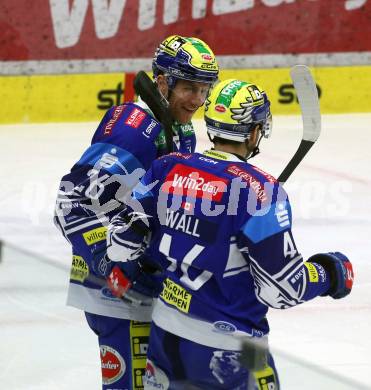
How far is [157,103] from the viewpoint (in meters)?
3.04

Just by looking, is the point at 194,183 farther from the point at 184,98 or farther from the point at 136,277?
the point at 184,98

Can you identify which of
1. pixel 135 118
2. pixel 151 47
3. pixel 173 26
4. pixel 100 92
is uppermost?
pixel 173 26

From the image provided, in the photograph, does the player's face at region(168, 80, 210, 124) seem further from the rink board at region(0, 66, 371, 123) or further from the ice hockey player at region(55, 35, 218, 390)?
the rink board at region(0, 66, 371, 123)

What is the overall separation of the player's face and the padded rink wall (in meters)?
4.99

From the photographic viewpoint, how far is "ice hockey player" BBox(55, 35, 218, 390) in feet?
9.74

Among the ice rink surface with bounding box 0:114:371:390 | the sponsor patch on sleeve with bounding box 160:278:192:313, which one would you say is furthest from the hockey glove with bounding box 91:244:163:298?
the sponsor patch on sleeve with bounding box 160:278:192:313

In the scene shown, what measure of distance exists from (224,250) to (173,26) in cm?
588

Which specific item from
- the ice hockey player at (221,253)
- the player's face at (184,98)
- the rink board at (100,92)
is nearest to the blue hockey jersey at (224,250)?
the ice hockey player at (221,253)

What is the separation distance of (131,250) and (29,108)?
214 inches

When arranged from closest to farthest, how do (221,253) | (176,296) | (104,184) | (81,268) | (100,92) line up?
1. (221,253)
2. (176,296)
3. (104,184)
4. (81,268)
5. (100,92)

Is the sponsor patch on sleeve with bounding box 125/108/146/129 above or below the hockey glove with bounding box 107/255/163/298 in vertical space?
above

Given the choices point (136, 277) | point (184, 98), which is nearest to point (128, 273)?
point (136, 277)

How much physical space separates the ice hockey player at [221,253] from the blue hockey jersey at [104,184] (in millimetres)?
309

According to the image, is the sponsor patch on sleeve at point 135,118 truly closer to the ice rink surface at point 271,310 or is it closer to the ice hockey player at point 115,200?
the ice hockey player at point 115,200
